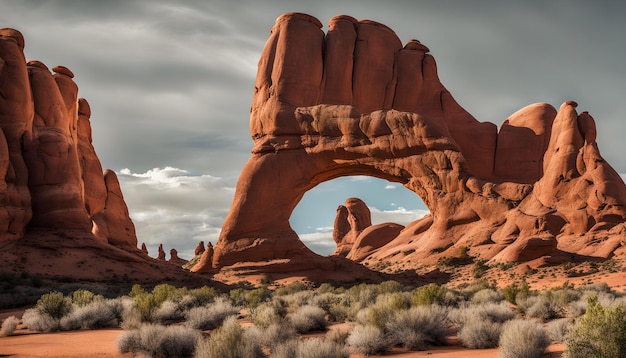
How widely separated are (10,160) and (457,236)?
31003 millimetres

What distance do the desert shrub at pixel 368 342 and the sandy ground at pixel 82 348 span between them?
126 mm

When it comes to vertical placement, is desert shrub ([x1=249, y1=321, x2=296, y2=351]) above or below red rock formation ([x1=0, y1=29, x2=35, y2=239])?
below

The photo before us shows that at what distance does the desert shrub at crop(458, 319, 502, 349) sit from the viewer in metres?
8.85

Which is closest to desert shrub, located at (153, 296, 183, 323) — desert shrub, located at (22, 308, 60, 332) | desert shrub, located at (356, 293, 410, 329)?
desert shrub, located at (22, 308, 60, 332)

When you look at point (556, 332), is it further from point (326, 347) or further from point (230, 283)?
point (230, 283)

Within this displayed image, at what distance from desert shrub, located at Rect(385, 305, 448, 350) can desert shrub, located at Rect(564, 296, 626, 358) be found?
9.56ft

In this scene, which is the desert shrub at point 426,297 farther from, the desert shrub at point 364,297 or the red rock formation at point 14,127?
the red rock formation at point 14,127

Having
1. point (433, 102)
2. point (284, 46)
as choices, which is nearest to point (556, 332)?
point (284, 46)

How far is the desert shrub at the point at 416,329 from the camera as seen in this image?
890 centimetres

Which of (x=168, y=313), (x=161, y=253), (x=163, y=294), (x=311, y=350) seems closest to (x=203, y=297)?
(x=163, y=294)

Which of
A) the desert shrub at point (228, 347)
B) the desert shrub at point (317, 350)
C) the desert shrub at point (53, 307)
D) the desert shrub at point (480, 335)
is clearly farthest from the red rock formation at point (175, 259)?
the desert shrub at point (317, 350)

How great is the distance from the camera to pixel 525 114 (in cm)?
4675

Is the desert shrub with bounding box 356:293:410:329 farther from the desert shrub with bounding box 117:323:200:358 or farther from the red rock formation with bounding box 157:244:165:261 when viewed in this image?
the red rock formation with bounding box 157:244:165:261

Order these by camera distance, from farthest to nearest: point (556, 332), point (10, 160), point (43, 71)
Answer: point (43, 71), point (10, 160), point (556, 332)
